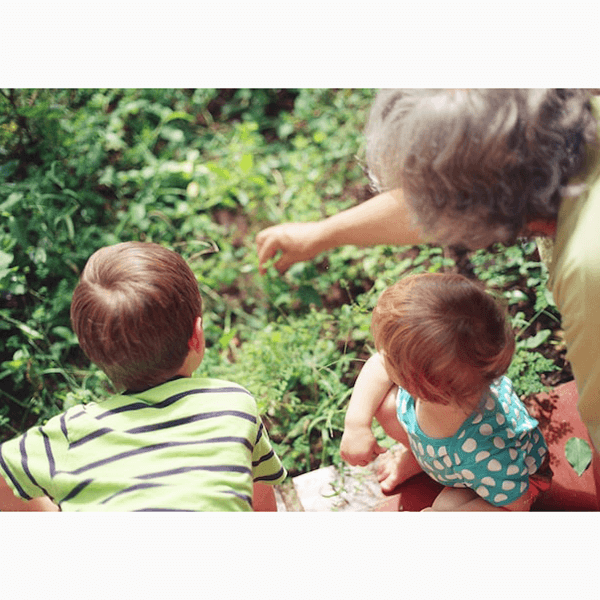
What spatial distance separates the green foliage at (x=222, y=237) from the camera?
65.7 inches

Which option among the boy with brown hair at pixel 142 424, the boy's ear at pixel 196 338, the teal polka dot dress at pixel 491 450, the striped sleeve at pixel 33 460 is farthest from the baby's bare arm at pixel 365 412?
the striped sleeve at pixel 33 460

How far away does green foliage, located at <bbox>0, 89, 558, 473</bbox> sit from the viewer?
5.48ft

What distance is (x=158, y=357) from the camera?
3.86ft

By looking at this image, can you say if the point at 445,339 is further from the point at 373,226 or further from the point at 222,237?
the point at 222,237

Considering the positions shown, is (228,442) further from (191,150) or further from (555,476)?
(191,150)

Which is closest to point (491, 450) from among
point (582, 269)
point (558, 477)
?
point (558, 477)

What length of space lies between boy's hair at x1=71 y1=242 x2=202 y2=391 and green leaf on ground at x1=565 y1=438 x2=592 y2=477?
3.22 ft

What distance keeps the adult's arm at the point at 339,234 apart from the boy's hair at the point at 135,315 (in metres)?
0.60

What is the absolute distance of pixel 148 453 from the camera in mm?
1094

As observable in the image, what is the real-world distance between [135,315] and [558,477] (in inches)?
42.9

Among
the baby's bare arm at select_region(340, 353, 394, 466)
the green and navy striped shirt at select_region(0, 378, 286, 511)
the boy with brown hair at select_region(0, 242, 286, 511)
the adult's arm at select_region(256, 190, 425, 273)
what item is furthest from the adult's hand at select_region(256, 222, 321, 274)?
the green and navy striped shirt at select_region(0, 378, 286, 511)

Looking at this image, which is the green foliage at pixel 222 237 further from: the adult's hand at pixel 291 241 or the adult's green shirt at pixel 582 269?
the adult's green shirt at pixel 582 269
